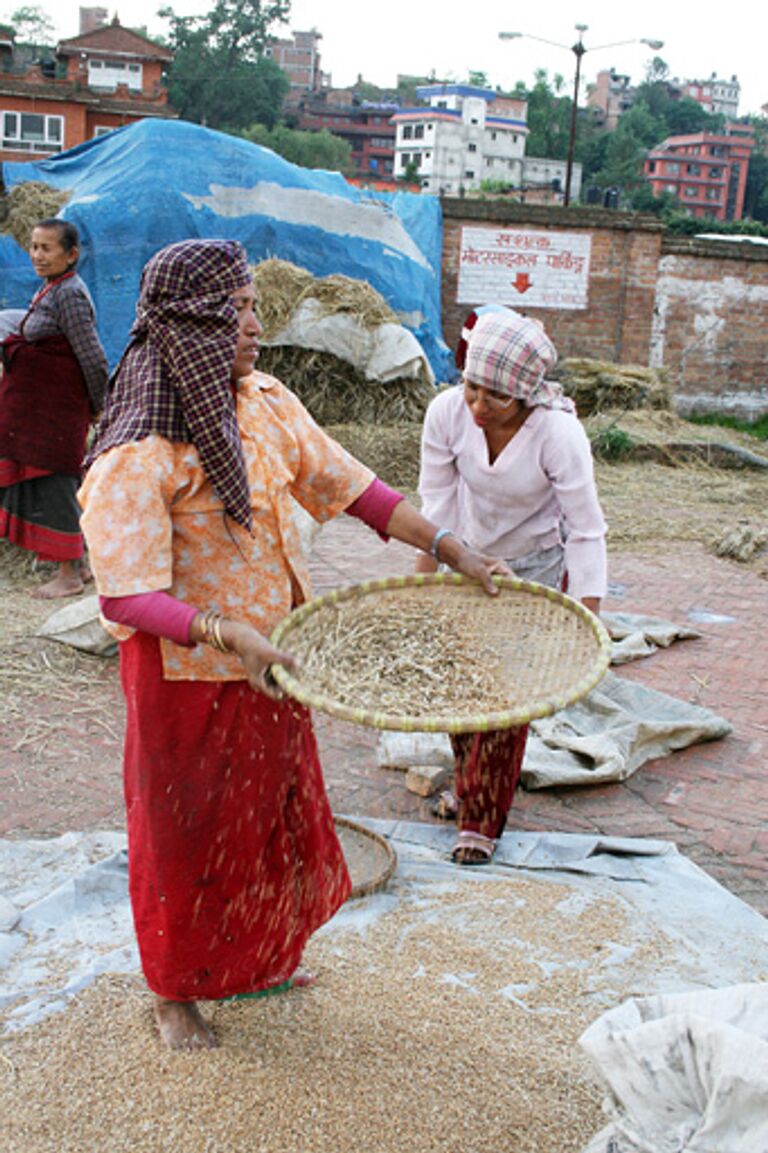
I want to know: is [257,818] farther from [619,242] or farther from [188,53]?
[188,53]

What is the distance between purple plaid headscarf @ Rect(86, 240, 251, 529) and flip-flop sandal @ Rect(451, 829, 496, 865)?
1648 millimetres

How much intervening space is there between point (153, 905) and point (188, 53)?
79.8 m

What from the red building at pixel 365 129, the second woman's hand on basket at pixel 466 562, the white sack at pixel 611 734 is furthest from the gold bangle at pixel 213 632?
the red building at pixel 365 129

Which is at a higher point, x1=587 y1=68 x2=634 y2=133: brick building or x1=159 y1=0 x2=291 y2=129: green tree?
x1=587 y1=68 x2=634 y2=133: brick building

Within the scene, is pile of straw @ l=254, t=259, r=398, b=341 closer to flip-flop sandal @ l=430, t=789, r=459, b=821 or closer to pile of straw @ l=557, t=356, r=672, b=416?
pile of straw @ l=557, t=356, r=672, b=416

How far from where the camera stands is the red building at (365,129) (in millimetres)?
97812

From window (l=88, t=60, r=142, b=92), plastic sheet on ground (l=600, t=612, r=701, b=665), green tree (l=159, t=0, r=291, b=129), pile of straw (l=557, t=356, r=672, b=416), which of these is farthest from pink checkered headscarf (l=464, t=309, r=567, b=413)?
green tree (l=159, t=0, r=291, b=129)

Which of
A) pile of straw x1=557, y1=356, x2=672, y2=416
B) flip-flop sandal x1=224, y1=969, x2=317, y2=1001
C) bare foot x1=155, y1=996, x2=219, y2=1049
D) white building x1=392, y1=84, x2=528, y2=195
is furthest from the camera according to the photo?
white building x1=392, y1=84, x2=528, y2=195

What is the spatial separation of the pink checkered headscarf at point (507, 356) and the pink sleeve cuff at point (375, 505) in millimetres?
633

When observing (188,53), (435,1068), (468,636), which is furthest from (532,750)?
(188,53)

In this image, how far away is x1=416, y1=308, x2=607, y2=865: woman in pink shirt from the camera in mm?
3178

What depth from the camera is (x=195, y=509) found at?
2.30m

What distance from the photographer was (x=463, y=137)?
9119 centimetres

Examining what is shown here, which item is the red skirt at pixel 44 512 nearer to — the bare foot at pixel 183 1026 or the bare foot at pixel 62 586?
the bare foot at pixel 62 586
